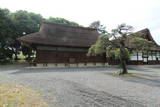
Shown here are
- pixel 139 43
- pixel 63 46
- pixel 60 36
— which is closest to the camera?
pixel 139 43

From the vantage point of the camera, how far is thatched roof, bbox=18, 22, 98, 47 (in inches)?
A: 529

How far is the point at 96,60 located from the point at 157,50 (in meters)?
9.99

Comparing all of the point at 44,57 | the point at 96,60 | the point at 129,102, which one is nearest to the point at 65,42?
the point at 44,57

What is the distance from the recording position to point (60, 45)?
14227 millimetres

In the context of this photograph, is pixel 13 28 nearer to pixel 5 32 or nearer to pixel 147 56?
pixel 5 32

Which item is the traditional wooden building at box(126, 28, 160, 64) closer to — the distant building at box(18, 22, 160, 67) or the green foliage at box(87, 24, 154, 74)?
the distant building at box(18, 22, 160, 67)

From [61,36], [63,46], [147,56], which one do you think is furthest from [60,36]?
[147,56]

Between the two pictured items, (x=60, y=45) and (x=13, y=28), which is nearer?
(x=60, y=45)

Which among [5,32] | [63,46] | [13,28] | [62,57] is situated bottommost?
[62,57]

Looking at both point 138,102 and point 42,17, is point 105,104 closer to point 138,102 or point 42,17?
point 138,102

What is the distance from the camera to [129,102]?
355cm

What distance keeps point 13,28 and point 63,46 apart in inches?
384

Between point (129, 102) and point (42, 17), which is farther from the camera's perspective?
point (42, 17)

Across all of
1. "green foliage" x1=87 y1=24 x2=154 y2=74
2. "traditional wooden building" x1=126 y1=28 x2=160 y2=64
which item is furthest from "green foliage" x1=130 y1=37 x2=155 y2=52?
"traditional wooden building" x1=126 y1=28 x2=160 y2=64
